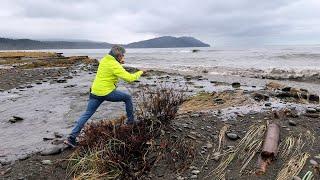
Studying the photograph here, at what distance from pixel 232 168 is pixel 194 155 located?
2.46 ft

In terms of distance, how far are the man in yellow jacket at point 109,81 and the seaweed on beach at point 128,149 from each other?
0.27m

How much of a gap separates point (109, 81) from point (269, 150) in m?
3.33

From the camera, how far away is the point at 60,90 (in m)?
19.6

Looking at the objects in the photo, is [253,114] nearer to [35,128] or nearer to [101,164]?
[101,164]

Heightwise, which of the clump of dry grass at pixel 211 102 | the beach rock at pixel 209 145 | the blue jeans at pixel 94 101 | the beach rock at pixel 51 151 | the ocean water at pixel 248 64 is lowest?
the ocean water at pixel 248 64

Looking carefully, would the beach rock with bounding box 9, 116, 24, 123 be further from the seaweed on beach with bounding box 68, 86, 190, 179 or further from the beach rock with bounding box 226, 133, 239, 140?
the beach rock with bounding box 226, 133, 239, 140

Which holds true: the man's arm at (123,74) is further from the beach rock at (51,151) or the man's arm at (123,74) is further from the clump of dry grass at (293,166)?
the clump of dry grass at (293,166)

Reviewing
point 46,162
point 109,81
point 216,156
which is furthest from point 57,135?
point 216,156

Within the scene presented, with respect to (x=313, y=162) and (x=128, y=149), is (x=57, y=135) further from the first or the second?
(x=313, y=162)

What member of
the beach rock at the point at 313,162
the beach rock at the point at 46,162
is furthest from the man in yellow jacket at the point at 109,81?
the beach rock at the point at 313,162

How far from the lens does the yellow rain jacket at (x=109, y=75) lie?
8.35 metres

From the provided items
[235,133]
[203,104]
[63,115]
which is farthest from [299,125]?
[63,115]

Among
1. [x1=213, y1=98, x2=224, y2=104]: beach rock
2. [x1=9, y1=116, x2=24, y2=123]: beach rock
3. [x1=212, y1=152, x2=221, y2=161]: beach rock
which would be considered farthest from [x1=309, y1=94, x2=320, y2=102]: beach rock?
[x1=9, y1=116, x2=24, y2=123]: beach rock

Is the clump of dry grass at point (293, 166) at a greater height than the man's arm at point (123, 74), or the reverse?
the man's arm at point (123, 74)
